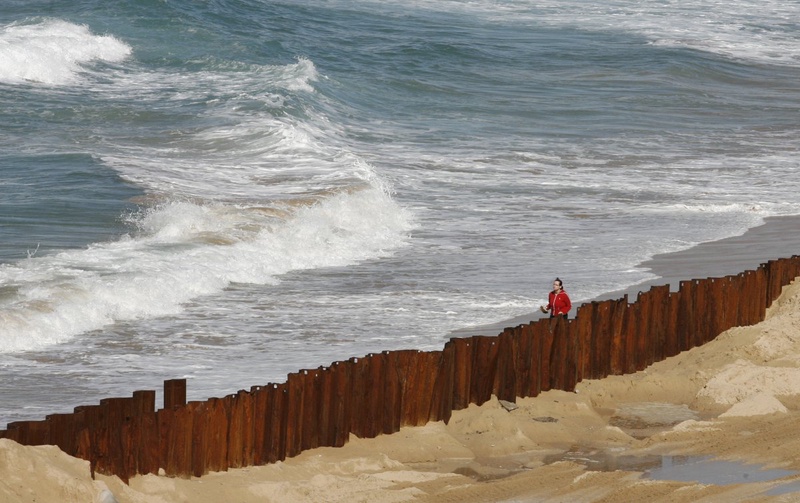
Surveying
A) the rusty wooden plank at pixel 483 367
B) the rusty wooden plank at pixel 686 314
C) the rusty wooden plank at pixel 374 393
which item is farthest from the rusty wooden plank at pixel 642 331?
the rusty wooden plank at pixel 374 393

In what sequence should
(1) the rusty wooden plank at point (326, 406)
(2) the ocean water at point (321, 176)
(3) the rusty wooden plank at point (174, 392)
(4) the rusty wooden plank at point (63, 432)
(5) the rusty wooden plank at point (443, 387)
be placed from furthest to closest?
(2) the ocean water at point (321, 176)
(5) the rusty wooden plank at point (443, 387)
(1) the rusty wooden plank at point (326, 406)
(3) the rusty wooden plank at point (174, 392)
(4) the rusty wooden plank at point (63, 432)

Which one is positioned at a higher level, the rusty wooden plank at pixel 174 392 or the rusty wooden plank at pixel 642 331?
the rusty wooden plank at pixel 174 392

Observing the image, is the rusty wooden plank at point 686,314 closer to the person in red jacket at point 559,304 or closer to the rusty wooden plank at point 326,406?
the person in red jacket at point 559,304

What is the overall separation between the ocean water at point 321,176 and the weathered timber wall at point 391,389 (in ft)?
6.44

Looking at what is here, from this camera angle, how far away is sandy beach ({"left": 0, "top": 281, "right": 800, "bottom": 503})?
25.5 feet

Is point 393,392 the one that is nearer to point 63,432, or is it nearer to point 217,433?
point 217,433

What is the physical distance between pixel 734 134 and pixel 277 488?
26013 mm

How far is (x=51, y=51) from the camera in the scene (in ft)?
122

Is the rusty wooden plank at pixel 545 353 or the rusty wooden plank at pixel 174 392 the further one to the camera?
the rusty wooden plank at pixel 545 353

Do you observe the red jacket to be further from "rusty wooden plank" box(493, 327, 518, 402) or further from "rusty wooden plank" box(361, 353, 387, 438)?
"rusty wooden plank" box(361, 353, 387, 438)

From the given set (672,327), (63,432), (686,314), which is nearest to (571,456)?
(672,327)

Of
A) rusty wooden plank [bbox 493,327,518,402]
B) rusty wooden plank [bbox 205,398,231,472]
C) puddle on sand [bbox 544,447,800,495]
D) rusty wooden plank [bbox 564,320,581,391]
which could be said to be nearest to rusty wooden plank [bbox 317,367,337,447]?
rusty wooden plank [bbox 205,398,231,472]

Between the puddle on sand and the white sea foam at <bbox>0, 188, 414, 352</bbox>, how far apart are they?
612cm

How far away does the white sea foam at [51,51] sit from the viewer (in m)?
35.3
